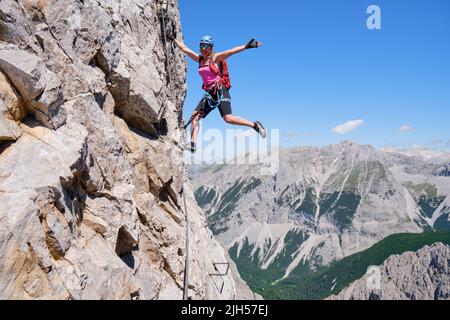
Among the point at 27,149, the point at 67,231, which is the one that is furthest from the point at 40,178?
the point at 67,231

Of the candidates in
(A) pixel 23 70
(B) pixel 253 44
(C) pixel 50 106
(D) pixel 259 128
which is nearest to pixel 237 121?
(D) pixel 259 128

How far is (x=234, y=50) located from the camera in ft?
54.7

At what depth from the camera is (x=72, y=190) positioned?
11.7 m

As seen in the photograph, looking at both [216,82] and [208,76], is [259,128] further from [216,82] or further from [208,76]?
[208,76]

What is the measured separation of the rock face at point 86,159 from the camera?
942cm

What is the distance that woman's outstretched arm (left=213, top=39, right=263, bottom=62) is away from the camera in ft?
51.6

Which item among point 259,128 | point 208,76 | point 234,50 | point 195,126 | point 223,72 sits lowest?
point 259,128

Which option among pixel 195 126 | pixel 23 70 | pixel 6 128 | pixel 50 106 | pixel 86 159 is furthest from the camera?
pixel 195 126

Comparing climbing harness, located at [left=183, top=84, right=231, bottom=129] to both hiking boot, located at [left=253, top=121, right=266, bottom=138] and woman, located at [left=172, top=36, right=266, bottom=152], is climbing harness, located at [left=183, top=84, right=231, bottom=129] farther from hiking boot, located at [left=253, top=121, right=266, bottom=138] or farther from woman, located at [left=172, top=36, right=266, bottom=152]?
hiking boot, located at [left=253, top=121, right=266, bottom=138]

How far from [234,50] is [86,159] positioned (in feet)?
24.8

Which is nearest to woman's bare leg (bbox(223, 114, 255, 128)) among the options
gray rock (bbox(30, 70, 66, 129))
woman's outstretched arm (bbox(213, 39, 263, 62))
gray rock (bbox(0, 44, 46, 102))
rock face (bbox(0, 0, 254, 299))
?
woman's outstretched arm (bbox(213, 39, 263, 62))

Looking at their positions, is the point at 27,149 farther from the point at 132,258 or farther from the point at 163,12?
the point at 163,12

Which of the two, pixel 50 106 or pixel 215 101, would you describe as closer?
pixel 50 106

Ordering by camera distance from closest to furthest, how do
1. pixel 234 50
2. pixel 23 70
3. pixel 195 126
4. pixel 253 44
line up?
pixel 23 70, pixel 253 44, pixel 234 50, pixel 195 126
